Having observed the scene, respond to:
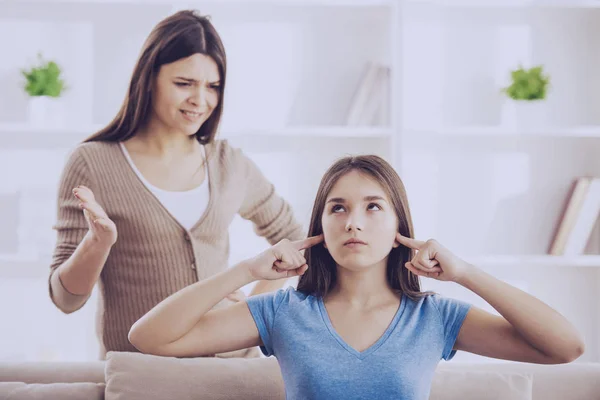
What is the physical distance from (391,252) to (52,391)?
2.70ft

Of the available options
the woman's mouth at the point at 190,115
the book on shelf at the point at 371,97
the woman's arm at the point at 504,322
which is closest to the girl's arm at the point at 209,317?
the woman's arm at the point at 504,322

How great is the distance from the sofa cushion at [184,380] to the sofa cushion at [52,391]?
0.06 metres

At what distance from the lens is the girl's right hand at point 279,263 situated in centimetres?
147

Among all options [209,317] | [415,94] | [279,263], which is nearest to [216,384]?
[209,317]

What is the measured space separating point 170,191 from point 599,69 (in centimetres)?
206

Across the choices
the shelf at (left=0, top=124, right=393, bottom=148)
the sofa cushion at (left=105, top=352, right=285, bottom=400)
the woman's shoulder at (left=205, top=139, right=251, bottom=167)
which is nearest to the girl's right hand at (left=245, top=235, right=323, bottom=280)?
the sofa cushion at (left=105, top=352, right=285, bottom=400)

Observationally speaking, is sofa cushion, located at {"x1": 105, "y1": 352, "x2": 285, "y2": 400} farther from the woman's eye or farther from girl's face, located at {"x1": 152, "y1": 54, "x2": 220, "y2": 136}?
girl's face, located at {"x1": 152, "y1": 54, "x2": 220, "y2": 136}

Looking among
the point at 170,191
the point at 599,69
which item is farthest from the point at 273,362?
the point at 599,69

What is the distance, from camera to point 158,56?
1.95 metres

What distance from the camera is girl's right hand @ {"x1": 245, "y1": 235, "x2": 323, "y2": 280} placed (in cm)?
147

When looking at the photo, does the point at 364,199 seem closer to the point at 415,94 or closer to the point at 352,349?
the point at 352,349

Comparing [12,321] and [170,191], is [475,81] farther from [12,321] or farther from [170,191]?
[12,321]

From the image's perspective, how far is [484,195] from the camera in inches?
126

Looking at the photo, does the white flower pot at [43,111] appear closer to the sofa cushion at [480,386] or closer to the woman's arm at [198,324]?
the woman's arm at [198,324]
